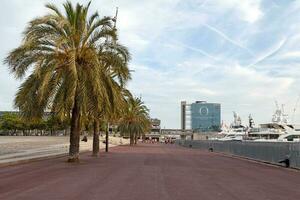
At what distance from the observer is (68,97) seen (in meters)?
28.4

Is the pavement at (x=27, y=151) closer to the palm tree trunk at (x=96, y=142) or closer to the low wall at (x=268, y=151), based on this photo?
the palm tree trunk at (x=96, y=142)

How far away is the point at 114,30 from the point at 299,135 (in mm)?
47315

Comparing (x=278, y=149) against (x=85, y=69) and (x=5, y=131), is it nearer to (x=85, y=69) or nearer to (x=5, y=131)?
(x=85, y=69)

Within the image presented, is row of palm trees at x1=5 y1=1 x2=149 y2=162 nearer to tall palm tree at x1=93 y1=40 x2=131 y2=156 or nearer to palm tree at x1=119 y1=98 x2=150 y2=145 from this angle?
tall palm tree at x1=93 y1=40 x2=131 y2=156

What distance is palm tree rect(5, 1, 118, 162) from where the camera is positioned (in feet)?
94.4

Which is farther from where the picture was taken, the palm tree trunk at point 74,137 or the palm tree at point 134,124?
the palm tree at point 134,124

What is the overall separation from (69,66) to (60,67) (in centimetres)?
141

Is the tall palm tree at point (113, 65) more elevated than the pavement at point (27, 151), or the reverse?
the tall palm tree at point (113, 65)

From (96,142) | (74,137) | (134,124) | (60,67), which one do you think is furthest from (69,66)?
(134,124)

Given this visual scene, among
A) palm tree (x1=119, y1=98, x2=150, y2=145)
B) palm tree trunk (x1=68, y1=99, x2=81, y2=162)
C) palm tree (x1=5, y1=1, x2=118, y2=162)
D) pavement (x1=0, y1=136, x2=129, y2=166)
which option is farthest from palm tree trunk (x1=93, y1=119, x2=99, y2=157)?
palm tree (x1=119, y1=98, x2=150, y2=145)

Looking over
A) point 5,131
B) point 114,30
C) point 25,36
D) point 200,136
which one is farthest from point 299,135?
point 5,131

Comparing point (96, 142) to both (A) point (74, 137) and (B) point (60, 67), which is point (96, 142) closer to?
(A) point (74, 137)

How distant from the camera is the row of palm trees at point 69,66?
1134 inches

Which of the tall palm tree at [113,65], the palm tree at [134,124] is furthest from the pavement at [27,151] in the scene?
the palm tree at [134,124]
